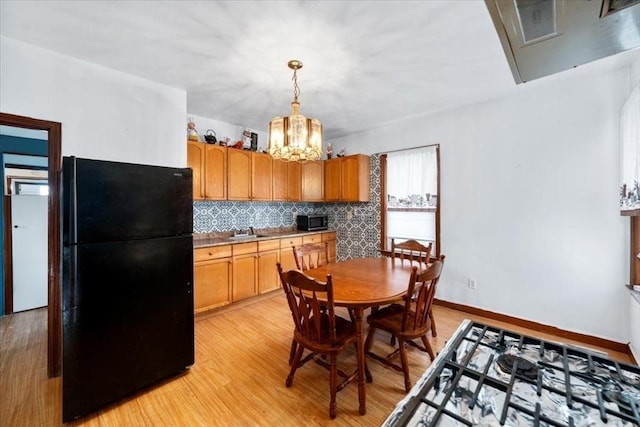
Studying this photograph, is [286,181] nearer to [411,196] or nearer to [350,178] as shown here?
[350,178]

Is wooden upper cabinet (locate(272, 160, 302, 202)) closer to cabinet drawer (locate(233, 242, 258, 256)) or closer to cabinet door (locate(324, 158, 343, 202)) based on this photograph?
cabinet door (locate(324, 158, 343, 202))

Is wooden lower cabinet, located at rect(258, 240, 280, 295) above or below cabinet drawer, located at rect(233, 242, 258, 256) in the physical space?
below

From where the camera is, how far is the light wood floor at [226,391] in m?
1.68

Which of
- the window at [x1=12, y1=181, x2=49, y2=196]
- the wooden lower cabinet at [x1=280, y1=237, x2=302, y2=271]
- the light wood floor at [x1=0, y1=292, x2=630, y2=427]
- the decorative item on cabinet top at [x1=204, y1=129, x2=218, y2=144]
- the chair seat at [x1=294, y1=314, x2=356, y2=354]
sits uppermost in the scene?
the decorative item on cabinet top at [x1=204, y1=129, x2=218, y2=144]

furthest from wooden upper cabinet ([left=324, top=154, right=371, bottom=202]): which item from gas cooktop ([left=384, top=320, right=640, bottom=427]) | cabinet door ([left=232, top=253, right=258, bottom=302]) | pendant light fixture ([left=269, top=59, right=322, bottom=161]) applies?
gas cooktop ([left=384, top=320, right=640, bottom=427])

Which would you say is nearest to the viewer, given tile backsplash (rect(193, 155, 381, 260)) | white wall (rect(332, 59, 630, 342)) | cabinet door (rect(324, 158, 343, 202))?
white wall (rect(332, 59, 630, 342))

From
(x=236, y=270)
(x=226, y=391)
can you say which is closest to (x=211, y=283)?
(x=236, y=270)

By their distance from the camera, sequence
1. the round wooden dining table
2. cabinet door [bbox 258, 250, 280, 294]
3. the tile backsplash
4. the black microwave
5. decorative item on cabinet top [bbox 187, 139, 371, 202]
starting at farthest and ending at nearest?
the black microwave < the tile backsplash < cabinet door [bbox 258, 250, 280, 294] < decorative item on cabinet top [bbox 187, 139, 371, 202] < the round wooden dining table

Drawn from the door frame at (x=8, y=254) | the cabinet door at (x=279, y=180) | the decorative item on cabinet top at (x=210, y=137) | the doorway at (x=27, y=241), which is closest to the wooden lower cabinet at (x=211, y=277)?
the cabinet door at (x=279, y=180)

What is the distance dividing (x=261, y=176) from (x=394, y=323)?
2785mm

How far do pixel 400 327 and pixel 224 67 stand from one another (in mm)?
2637

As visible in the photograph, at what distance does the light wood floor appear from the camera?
5.51 ft

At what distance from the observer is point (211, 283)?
10.3 ft

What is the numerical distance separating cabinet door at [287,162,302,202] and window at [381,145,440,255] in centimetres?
141
